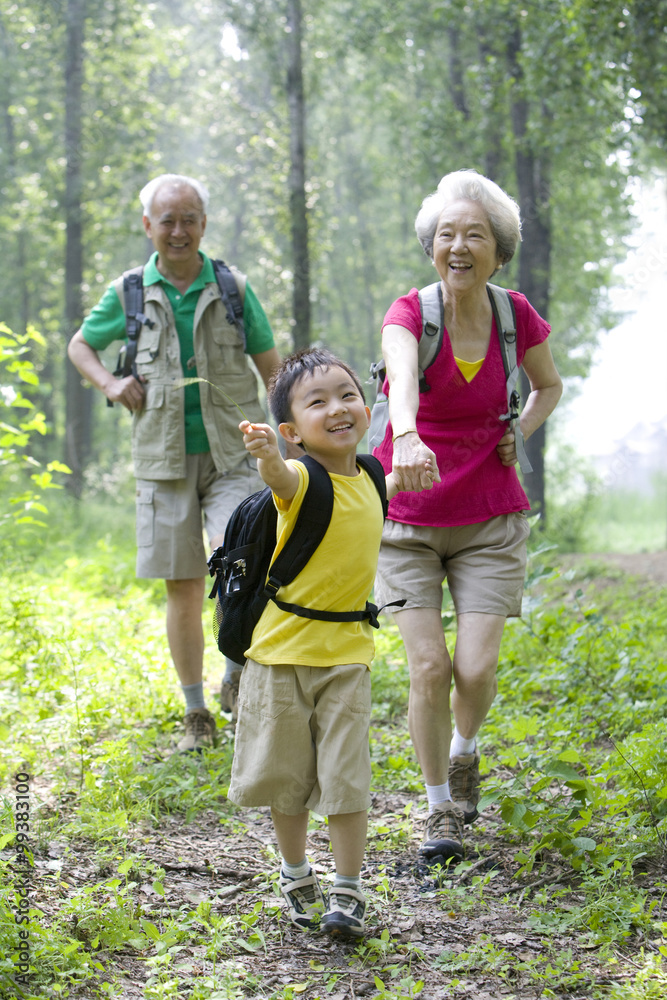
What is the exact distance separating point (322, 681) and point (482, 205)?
1.85 metres

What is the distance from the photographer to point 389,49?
17.1 m

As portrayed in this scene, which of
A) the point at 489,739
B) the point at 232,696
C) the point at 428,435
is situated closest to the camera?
the point at 428,435

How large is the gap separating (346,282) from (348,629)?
34.3m

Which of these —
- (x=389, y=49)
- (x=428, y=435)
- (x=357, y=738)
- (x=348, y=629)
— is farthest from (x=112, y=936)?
(x=389, y=49)

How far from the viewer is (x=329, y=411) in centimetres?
279

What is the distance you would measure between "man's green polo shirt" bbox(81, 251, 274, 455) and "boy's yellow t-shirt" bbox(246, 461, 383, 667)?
1.83 m

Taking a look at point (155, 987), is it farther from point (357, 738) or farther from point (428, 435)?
point (428, 435)

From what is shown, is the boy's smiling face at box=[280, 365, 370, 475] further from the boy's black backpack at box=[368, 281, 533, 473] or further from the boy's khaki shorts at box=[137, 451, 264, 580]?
the boy's khaki shorts at box=[137, 451, 264, 580]

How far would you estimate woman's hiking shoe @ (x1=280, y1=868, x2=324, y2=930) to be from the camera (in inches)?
116

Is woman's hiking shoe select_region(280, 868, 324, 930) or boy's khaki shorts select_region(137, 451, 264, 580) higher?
boy's khaki shorts select_region(137, 451, 264, 580)

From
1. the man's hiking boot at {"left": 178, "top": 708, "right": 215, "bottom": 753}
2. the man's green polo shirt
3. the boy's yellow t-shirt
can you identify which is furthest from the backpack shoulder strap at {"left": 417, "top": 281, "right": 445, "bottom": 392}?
the man's hiking boot at {"left": 178, "top": 708, "right": 215, "bottom": 753}

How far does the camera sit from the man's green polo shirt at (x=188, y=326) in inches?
179

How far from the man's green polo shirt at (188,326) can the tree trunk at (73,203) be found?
12.4m

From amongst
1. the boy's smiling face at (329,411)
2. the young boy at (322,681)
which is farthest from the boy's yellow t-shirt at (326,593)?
the boy's smiling face at (329,411)
